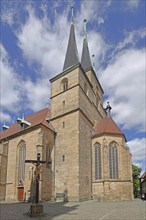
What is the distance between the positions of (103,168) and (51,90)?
12.0m

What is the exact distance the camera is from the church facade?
21.8 metres

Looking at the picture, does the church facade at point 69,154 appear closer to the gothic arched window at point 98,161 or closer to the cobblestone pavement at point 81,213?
the gothic arched window at point 98,161

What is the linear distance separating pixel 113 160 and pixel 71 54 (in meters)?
16.0

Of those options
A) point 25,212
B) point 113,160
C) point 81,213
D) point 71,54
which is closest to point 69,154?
point 113,160

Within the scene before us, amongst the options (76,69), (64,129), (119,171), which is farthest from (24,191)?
(76,69)

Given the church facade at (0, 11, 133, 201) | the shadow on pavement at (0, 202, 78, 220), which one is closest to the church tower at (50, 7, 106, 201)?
the church facade at (0, 11, 133, 201)

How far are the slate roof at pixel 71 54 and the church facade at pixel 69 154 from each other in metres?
2.91

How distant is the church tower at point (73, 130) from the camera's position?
21703mm

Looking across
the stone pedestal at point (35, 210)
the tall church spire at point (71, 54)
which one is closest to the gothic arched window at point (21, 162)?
the tall church spire at point (71, 54)

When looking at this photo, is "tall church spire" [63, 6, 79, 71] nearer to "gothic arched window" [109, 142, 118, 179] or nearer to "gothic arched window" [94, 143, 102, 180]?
"gothic arched window" [94, 143, 102, 180]

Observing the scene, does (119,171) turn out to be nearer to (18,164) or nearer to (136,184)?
(18,164)

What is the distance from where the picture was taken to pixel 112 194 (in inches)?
885

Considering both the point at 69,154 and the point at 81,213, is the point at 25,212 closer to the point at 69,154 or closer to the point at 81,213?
the point at 81,213

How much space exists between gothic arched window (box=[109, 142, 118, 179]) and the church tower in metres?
2.34
